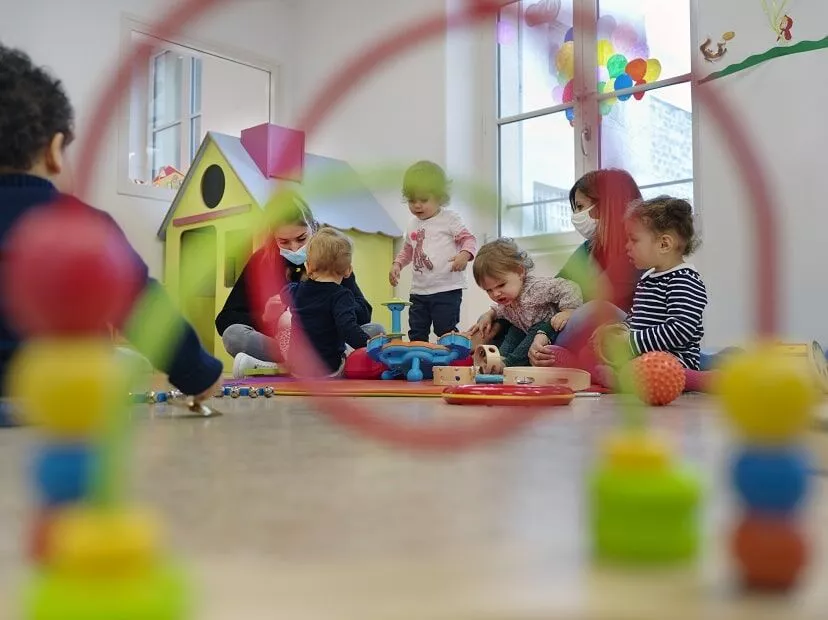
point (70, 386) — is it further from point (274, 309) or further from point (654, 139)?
point (654, 139)

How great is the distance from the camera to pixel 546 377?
1.36 meters

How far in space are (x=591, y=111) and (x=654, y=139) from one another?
23cm

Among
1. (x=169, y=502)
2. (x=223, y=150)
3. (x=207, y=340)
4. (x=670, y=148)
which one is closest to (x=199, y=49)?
(x=223, y=150)

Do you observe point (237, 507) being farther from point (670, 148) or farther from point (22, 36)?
point (22, 36)

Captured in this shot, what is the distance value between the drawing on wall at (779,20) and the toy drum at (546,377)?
1166 millimetres

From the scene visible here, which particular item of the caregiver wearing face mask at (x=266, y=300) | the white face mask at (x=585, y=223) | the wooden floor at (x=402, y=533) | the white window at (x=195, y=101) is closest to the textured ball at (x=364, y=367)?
the caregiver wearing face mask at (x=266, y=300)

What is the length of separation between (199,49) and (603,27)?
2.74m

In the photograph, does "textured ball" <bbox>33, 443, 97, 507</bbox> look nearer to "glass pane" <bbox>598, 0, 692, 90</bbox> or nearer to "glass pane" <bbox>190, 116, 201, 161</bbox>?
"glass pane" <bbox>598, 0, 692, 90</bbox>

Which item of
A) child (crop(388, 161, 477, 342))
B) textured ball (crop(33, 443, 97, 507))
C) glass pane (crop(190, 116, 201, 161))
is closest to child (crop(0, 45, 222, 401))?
textured ball (crop(33, 443, 97, 507))

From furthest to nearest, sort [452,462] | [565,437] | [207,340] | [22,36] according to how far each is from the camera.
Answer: [207,340] < [22,36] < [565,437] < [452,462]

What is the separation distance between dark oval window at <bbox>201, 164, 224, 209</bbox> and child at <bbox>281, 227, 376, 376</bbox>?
786mm

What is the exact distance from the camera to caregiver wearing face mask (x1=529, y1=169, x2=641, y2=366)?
1647 mm

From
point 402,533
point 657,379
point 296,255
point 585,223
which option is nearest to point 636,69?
point 585,223

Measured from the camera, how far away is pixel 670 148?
7.65 ft
